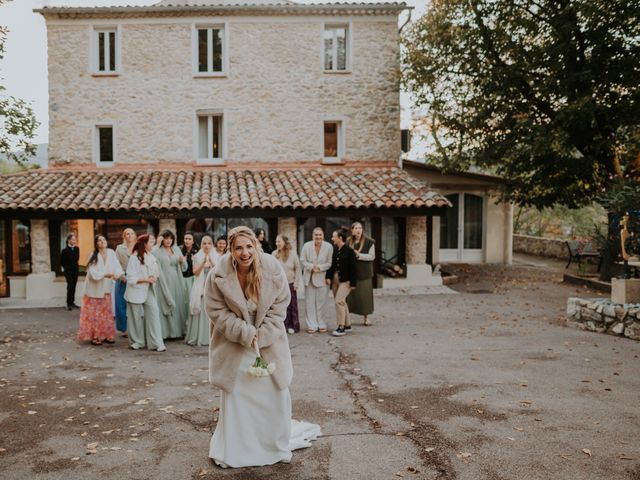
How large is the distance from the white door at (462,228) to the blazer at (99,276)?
51.4 ft

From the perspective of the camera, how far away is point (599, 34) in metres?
15.0

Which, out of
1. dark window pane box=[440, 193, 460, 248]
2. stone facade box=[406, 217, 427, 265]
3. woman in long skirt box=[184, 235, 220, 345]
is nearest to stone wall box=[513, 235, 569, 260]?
dark window pane box=[440, 193, 460, 248]

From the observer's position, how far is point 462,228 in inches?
890

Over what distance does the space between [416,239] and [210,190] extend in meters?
6.75

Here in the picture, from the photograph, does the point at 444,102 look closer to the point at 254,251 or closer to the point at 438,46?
the point at 438,46

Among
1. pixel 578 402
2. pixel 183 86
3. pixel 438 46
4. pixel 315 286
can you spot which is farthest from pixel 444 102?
pixel 578 402

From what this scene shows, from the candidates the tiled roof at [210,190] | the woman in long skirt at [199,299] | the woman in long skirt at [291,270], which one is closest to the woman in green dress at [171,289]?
the woman in long skirt at [199,299]

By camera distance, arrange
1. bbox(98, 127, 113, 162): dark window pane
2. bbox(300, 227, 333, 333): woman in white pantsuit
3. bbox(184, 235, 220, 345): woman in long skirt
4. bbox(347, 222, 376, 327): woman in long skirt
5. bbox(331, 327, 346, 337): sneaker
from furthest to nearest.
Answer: bbox(98, 127, 113, 162): dark window pane < bbox(300, 227, 333, 333): woman in white pantsuit < bbox(347, 222, 376, 327): woman in long skirt < bbox(331, 327, 346, 337): sneaker < bbox(184, 235, 220, 345): woman in long skirt

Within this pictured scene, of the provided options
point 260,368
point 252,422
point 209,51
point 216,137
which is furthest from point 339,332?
point 209,51

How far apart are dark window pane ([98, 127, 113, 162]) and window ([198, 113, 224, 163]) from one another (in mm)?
3081

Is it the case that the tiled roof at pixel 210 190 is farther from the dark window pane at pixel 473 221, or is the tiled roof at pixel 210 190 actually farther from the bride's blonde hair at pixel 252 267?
the bride's blonde hair at pixel 252 267

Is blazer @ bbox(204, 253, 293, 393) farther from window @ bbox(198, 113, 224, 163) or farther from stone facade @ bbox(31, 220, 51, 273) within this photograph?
window @ bbox(198, 113, 224, 163)

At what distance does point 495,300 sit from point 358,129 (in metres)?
7.70

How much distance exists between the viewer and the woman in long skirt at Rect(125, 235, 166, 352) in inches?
357
